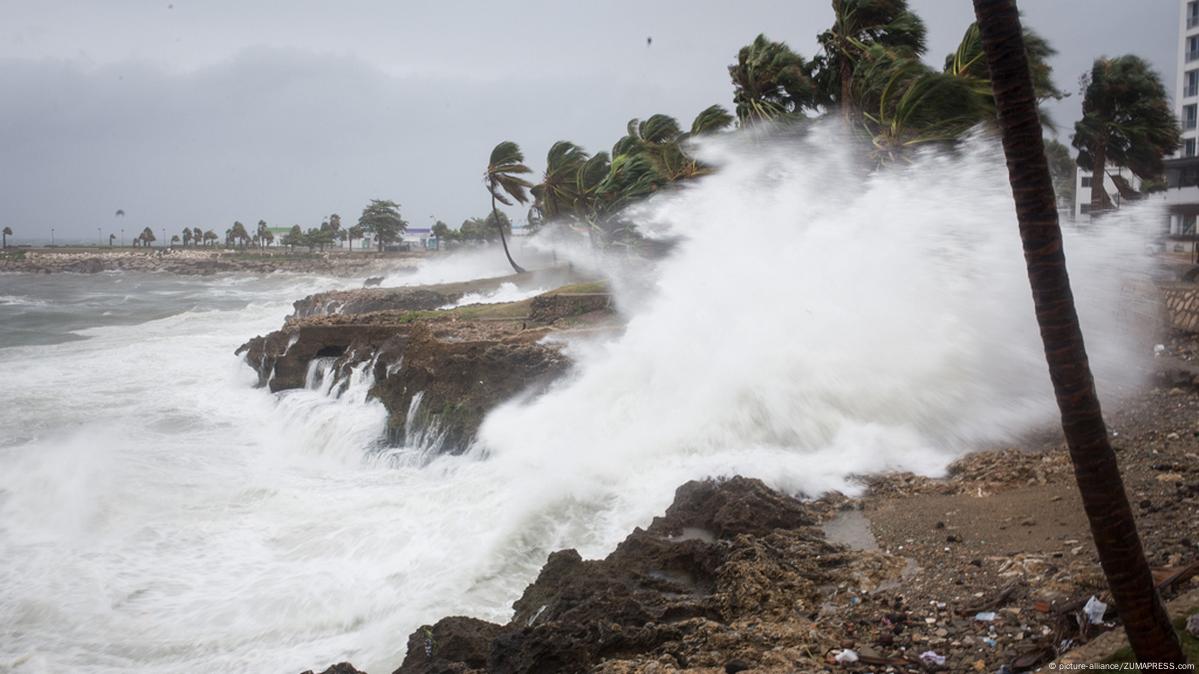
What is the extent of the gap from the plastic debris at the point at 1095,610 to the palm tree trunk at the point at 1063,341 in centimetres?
95

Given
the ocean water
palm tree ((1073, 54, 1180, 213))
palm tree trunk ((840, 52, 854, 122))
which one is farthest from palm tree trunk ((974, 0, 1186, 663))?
palm tree ((1073, 54, 1180, 213))

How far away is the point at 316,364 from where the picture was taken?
60.6 feet

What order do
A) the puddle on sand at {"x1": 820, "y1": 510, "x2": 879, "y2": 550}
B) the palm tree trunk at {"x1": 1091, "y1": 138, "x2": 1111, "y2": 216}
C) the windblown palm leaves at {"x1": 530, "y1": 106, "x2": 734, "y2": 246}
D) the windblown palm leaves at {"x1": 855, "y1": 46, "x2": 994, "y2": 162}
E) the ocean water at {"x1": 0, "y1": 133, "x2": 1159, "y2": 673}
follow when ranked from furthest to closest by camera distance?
the windblown palm leaves at {"x1": 530, "y1": 106, "x2": 734, "y2": 246} < the palm tree trunk at {"x1": 1091, "y1": 138, "x2": 1111, "y2": 216} < the windblown palm leaves at {"x1": 855, "y1": 46, "x2": 994, "y2": 162} < the ocean water at {"x1": 0, "y1": 133, "x2": 1159, "y2": 673} < the puddle on sand at {"x1": 820, "y1": 510, "x2": 879, "y2": 550}

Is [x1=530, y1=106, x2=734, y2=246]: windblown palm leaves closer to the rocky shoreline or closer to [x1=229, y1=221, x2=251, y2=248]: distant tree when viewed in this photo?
the rocky shoreline

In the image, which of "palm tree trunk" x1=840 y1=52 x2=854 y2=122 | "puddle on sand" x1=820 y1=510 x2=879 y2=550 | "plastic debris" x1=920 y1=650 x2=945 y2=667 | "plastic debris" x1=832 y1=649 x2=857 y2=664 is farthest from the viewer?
"palm tree trunk" x1=840 y1=52 x2=854 y2=122

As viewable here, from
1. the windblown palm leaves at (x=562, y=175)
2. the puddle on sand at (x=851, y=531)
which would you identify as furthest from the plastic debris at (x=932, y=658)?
the windblown palm leaves at (x=562, y=175)

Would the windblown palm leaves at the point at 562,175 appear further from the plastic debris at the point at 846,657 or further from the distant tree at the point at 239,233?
the distant tree at the point at 239,233

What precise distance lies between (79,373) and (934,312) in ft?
71.8

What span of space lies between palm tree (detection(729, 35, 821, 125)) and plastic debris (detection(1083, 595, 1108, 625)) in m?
19.4

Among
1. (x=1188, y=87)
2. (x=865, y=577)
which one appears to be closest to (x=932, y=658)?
(x=865, y=577)

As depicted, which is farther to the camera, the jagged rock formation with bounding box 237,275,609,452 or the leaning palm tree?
the leaning palm tree

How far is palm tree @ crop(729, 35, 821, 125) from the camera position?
22.8 meters

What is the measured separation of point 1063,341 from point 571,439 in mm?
8488

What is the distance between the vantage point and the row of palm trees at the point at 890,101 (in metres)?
17.2
